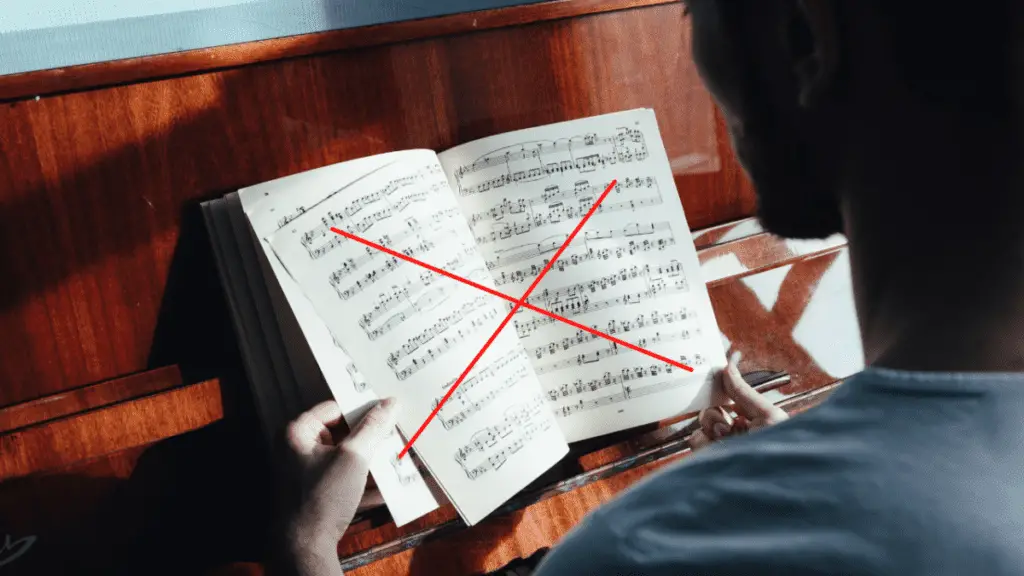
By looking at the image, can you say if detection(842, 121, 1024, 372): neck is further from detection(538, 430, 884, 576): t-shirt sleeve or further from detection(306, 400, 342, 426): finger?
detection(306, 400, 342, 426): finger

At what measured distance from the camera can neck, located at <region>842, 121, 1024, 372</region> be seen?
45 cm

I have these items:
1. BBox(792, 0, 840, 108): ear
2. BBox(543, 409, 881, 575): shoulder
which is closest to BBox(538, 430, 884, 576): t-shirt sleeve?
BBox(543, 409, 881, 575): shoulder

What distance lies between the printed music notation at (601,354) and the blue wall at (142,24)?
50 centimetres

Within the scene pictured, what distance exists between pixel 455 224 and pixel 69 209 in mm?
430

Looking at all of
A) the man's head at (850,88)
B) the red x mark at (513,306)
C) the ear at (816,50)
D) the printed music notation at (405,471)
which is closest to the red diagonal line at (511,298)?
the red x mark at (513,306)

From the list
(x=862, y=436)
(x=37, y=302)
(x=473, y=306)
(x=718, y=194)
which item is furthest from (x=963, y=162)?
(x=37, y=302)

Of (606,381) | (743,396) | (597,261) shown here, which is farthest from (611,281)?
(743,396)

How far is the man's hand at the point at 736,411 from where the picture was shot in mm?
1054

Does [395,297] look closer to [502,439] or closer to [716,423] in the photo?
[502,439]

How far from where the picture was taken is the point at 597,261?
1.03m

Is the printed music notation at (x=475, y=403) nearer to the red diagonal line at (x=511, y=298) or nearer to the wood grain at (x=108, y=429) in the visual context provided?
the red diagonal line at (x=511, y=298)

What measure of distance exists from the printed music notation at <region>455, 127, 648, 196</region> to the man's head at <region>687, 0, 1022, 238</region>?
1.22 feet

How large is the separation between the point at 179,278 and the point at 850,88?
73 centimetres

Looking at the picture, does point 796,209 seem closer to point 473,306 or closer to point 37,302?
point 473,306
